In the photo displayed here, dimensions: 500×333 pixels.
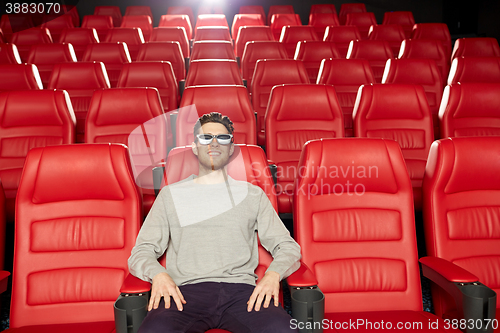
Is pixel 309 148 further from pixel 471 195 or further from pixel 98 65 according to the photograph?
pixel 98 65

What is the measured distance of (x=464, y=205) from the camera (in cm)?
148

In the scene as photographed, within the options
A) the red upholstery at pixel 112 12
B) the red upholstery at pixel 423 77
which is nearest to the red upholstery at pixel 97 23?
the red upholstery at pixel 112 12

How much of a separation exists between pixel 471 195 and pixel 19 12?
766cm

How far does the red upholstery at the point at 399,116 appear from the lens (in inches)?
94.4

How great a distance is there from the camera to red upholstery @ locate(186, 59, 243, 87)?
10.6ft

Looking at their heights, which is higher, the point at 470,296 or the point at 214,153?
the point at 214,153

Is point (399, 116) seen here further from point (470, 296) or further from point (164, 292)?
point (164, 292)

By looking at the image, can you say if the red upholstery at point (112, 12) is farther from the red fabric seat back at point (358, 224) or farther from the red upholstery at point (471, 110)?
the red fabric seat back at point (358, 224)

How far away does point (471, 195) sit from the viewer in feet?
4.88

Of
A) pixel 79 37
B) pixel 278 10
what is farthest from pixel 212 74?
pixel 278 10

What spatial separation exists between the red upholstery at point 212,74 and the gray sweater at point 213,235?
1955 mm

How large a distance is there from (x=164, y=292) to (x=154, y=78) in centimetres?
228

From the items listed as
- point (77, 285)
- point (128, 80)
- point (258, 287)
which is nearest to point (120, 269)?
point (77, 285)

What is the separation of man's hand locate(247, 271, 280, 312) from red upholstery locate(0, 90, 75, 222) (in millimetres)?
1615
